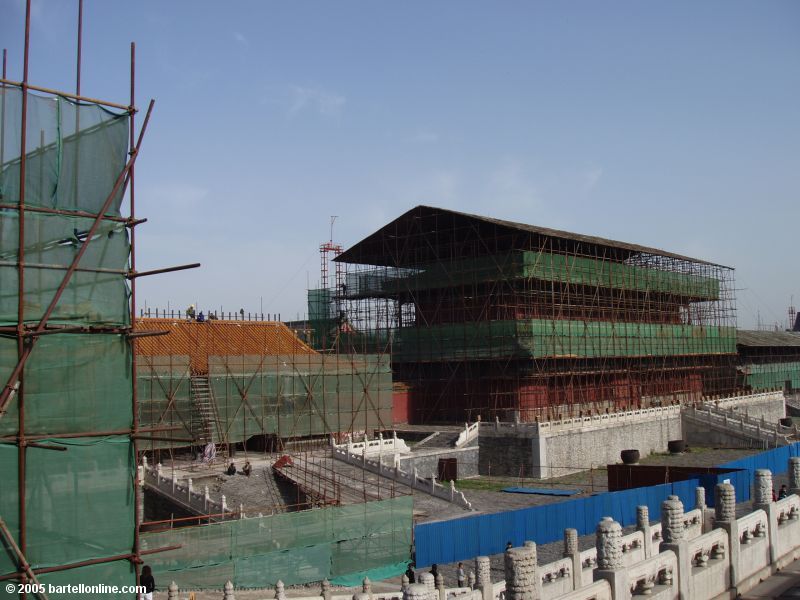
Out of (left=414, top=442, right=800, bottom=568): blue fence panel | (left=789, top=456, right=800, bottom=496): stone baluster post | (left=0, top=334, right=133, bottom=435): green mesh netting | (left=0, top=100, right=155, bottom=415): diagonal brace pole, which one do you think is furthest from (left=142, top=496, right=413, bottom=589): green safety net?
(left=789, top=456, right=800, bottom=496): stone baluster post

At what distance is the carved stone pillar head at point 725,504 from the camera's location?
18312mm

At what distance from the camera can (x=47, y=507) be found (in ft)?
40.4

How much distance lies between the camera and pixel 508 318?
48.2 m

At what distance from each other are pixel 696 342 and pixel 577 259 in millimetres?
17418

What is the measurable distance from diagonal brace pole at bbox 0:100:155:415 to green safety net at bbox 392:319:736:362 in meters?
34.6

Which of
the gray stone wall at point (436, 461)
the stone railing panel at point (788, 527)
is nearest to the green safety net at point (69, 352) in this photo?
the stone railing panel at point (788, 527)

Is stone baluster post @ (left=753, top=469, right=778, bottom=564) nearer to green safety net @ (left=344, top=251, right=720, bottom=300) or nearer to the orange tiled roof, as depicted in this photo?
the orange tiled roof

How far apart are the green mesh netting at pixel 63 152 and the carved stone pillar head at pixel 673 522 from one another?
12.1m

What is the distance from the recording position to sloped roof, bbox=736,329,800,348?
73.1 meters

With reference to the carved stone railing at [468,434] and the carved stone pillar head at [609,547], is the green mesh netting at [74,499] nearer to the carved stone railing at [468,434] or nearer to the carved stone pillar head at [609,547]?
the carved stone pillar head at [609,547]

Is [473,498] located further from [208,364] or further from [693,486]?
[208,364]

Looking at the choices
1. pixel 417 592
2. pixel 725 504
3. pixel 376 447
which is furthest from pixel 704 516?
pixel 376 447

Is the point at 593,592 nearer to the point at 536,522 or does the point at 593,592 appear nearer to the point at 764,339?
the point at 536,522

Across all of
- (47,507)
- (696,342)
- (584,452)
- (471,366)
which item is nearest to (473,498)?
(584,452)
